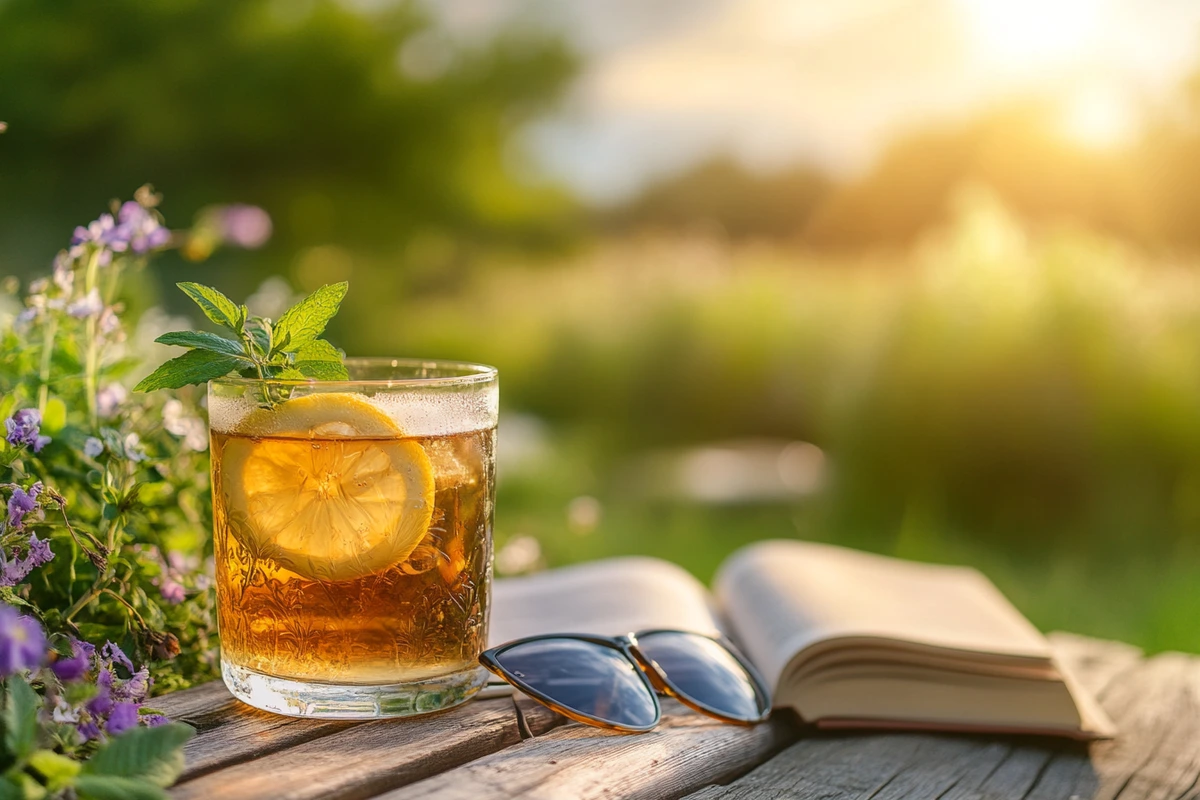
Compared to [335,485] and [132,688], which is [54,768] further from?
[335,485]

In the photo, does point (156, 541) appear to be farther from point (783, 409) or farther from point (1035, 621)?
point (783, 409)

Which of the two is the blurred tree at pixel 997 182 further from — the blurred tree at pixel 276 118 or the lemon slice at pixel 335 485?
the lemon slice at pixel 335 485

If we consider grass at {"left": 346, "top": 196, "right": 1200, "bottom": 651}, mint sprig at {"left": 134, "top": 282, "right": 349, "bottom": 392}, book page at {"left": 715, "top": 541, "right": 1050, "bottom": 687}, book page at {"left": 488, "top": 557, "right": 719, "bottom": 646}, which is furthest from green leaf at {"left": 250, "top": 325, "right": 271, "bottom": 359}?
grass at {"left": 346, "top": 196, "right": 1200, "bottom": 651}

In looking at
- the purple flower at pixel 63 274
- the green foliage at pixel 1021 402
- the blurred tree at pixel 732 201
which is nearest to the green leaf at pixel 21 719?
the purple flower at pixel 63 274

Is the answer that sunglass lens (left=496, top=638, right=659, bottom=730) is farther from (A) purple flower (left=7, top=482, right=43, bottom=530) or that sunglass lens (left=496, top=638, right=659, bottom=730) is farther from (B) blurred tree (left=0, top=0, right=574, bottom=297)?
(B) blurred tree (left=0, top=0, right=574, bottom=297)

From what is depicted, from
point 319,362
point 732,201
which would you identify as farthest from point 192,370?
point 732,201

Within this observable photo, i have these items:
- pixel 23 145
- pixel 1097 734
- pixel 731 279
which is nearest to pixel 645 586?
pixel 1097 734
